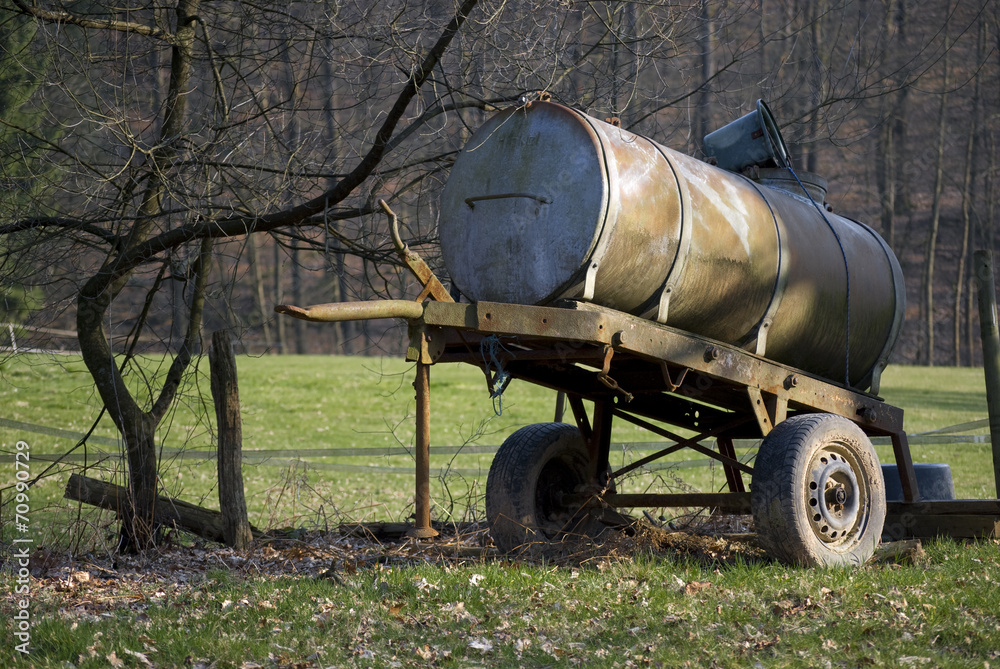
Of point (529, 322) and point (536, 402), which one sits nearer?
point (529, 322)

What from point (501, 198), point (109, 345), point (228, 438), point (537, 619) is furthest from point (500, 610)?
point (109, 345)

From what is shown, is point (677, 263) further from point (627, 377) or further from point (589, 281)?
point (627, 377)

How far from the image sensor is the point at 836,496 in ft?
19.0

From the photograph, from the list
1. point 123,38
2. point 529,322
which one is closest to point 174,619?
point 529,322

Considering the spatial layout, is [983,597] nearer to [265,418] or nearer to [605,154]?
[605,154]

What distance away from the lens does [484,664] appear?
4191mm

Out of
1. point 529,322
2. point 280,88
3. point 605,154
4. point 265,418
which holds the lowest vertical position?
point 265,418

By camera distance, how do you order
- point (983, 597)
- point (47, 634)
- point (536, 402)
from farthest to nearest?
point (536, 402), point (983, 597), point (47, 634)

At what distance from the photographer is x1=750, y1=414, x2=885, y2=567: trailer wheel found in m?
5.44

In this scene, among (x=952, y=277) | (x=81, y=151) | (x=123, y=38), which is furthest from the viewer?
(x=952, y=277)

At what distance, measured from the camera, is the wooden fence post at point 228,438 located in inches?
269

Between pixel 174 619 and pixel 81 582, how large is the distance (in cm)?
142

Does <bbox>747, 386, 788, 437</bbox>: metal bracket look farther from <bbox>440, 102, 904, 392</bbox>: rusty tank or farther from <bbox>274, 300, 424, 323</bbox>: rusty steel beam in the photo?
<bbox>274, 300, 424, 323</bbox>: rusty steel beam

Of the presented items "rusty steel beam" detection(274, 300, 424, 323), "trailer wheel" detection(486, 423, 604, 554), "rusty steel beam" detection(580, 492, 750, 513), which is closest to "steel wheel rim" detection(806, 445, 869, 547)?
"rusty steel beam" detection(580, 492, 750, 513)
